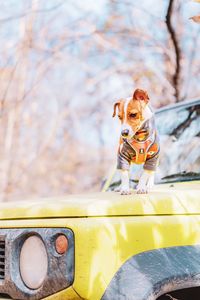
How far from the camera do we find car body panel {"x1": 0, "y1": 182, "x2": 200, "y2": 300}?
2.35m

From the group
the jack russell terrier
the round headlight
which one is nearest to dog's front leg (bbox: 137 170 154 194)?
the jack russell terrier

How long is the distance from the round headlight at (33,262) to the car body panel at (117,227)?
0.08 metres

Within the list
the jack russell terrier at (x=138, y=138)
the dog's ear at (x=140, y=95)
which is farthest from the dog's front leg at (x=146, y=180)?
the dog's ear at (x=140, y=95)

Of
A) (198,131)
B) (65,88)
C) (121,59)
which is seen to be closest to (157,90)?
(121,59)

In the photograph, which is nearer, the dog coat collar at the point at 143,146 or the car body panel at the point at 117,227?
the car body panel at the point at 117,227

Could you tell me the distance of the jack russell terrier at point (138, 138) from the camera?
284 centimetres

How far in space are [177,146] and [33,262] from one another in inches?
63.5

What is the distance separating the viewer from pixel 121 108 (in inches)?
113

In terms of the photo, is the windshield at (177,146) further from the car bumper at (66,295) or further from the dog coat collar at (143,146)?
the car bumper at (66,295)

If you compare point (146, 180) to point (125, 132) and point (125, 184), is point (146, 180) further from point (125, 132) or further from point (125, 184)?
point (125, 132)

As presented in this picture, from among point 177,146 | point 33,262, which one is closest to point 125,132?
point 33,262

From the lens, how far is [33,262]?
2512 mm

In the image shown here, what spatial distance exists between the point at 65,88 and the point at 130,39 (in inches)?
133

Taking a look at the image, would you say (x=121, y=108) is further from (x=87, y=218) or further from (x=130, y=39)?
(x=130, y=39)
